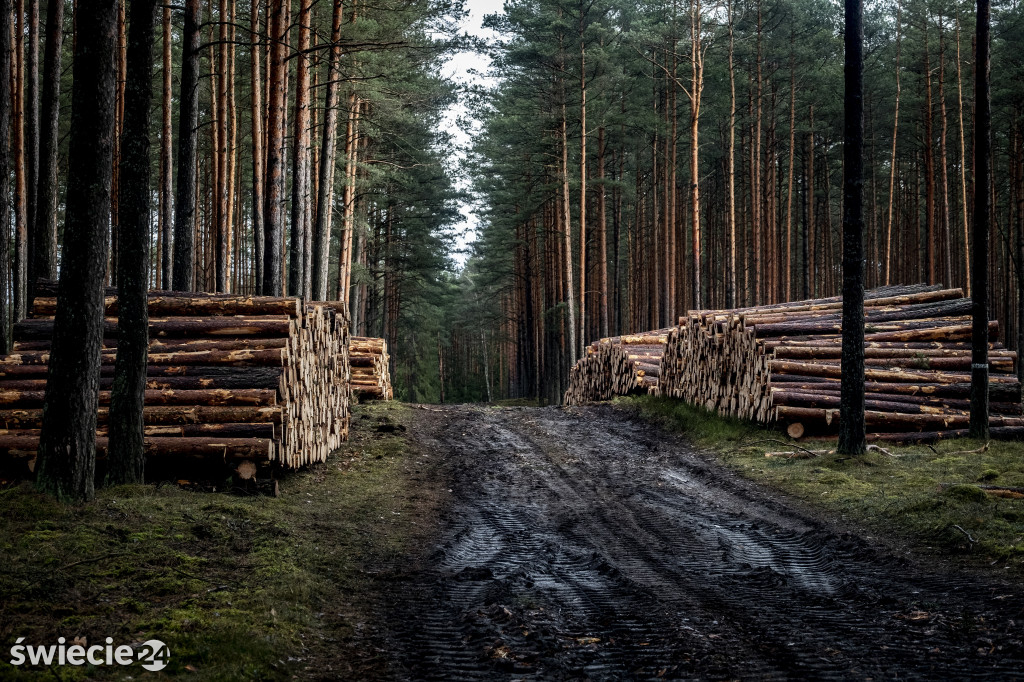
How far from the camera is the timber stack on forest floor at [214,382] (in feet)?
29.9

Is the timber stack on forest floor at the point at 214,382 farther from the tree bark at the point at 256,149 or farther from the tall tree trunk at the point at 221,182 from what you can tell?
the tall tree trunk at the point at 221,182

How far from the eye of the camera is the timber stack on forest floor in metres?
9.11

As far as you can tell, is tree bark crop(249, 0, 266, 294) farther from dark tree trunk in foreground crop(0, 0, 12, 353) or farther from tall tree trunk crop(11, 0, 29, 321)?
dark tree trunk in foreground crop(0, 0, 12, 353)

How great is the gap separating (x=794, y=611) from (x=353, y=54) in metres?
19.6

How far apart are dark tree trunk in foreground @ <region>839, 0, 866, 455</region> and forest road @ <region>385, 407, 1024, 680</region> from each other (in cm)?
217

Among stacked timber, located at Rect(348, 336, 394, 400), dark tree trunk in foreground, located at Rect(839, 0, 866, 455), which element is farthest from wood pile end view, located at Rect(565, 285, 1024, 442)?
stacked timber, located at Rect(348, 336, 394, 400)

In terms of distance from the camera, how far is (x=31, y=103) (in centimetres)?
1647

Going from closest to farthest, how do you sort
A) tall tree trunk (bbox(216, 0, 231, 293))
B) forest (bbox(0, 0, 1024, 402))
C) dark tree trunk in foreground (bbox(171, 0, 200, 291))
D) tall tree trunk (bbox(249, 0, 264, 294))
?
1. dark tree trunk in foreground (bbox(171, 0, 200, 291))
2. tall tree trunk (bbox(249, 0, 264, 294))
3. forest (bbox(0, 0, 1024, 402))
4. tall tree trunk (bbox(216, 0, 231, 293))

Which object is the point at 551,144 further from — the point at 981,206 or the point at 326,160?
the point at 981,206

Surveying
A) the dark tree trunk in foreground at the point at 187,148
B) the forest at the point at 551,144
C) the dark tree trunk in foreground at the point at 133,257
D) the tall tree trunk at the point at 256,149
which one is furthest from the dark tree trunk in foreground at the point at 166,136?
the dark tree trunk in foreground at the point at 133,257

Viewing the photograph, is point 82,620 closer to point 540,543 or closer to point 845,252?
point 540,543

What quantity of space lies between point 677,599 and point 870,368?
10118 mm

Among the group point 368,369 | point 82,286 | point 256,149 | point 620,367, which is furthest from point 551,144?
point 82,286

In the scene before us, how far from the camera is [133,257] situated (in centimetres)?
765
